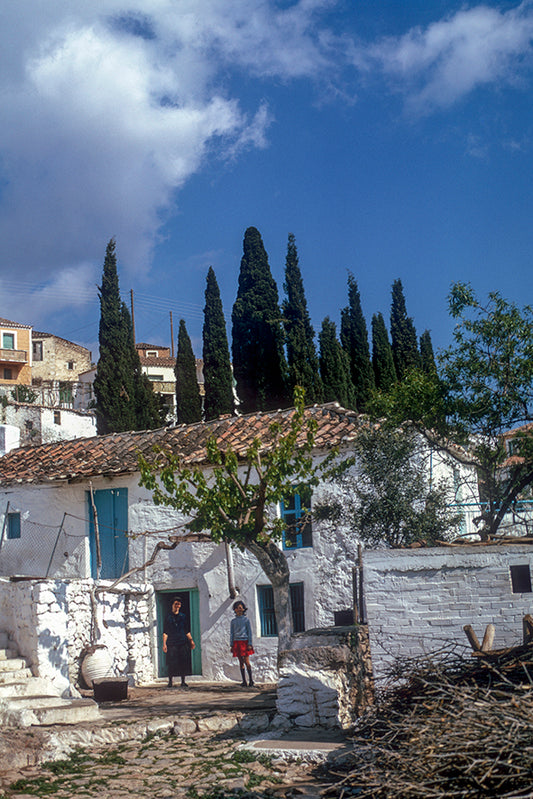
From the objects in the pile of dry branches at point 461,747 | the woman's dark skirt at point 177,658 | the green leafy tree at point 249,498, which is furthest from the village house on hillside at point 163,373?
the pile of dry branches at point 461,747

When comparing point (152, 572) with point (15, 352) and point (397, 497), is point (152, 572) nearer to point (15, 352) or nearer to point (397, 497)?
point (397, 497)

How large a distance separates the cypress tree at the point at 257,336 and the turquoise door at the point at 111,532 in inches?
379

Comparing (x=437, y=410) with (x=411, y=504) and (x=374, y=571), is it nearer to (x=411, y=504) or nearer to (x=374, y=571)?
(x=411, y=504)

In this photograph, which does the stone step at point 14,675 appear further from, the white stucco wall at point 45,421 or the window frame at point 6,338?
the window frame at point 6,338

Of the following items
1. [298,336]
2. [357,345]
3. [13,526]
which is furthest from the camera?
[357,345]

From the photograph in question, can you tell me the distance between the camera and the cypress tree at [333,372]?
27875 mm

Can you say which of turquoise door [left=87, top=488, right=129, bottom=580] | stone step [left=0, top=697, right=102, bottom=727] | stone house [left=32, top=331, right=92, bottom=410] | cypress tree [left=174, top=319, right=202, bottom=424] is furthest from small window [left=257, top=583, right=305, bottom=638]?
stone house [left=32, top=331, right=92, bottom=410]

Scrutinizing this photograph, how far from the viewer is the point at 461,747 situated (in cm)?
522

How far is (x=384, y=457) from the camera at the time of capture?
40.7ft

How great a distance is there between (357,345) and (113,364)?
10124 mm

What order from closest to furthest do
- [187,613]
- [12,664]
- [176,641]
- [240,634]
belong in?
[12,664] → [240,634] → [176,641] → [187,613]

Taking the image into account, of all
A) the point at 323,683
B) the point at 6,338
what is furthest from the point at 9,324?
the point at 323,683

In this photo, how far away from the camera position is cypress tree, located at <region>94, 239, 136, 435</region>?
27.4 metres

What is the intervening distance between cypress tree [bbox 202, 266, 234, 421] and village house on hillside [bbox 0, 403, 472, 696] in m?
9.31
